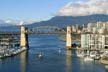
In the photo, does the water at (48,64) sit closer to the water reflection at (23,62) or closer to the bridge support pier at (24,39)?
the water reflection at (23,62)

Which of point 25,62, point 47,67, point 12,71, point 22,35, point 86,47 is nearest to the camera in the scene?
point 12,71

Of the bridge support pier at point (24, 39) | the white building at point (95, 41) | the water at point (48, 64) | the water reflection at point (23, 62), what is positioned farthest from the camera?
the bridge support pier at point (24, 39)

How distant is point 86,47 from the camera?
56.7 metres

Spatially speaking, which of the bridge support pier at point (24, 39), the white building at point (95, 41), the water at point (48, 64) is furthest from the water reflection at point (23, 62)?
the bridge support pier at point (24, 39)

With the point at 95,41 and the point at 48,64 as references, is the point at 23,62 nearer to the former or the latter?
the point at 48,64

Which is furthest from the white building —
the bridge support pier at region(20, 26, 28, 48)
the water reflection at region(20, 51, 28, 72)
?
the water reflection at region(20, 51, 28, 72)

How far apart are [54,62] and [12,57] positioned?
675cm

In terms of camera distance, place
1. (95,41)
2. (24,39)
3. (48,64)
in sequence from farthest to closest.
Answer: (24,39), (95,41), (48,64)

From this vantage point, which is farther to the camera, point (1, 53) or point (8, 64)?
point (1, 53)

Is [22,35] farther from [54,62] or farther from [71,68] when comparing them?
[71,68]

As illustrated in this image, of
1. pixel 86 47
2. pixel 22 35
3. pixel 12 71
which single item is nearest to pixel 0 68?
pixel 12 71

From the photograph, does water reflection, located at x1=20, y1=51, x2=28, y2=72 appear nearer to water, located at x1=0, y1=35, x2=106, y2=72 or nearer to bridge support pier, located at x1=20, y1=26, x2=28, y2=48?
water, located at x1=0, y1=35, x2=106, y2=72

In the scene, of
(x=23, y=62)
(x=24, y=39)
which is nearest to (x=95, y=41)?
(x=24, y=39)

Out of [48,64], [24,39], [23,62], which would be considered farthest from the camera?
[24,39]
